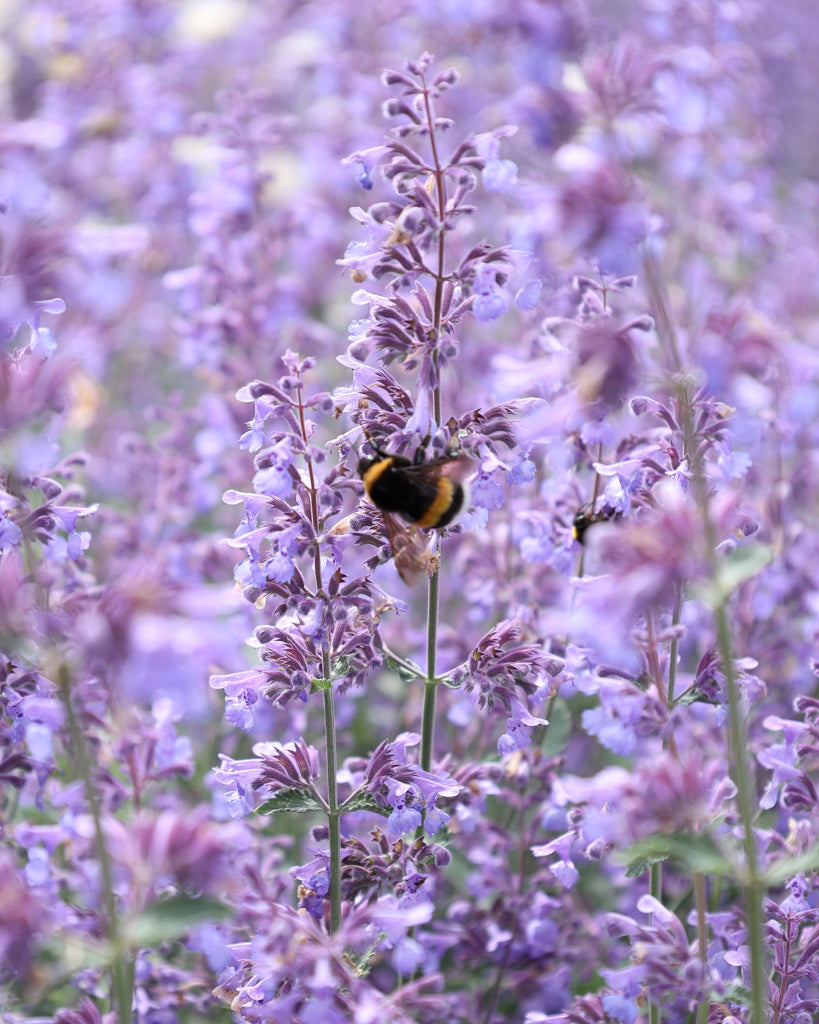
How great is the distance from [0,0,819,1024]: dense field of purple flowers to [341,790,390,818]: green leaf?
12 mm

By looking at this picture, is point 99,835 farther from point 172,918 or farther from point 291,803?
point 291,803

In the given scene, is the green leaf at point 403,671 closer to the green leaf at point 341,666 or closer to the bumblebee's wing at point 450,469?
the green leaf at point 341,666

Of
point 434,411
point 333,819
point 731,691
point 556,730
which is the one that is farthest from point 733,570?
point 556,730

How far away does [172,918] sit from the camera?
6.82 ft

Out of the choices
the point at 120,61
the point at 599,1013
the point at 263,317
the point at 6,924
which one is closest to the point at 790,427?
the point at 263,317

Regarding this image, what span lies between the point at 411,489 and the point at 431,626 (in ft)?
1.28

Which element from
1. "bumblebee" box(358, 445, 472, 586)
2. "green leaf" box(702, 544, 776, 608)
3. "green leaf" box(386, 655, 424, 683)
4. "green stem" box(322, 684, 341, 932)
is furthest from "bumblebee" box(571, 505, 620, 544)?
"green stem" box(322, 684, 341, 932)

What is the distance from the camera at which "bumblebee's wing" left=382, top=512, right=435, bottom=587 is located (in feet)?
9.25

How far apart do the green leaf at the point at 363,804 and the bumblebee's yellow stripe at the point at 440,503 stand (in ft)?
2.50

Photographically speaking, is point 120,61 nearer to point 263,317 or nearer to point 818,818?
point 263,317

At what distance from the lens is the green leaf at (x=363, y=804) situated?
9.29 feet

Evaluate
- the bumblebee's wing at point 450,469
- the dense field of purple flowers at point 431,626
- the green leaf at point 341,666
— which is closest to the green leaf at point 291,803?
the dense field of purple flowers at point 431,626

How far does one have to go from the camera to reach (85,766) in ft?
6.54

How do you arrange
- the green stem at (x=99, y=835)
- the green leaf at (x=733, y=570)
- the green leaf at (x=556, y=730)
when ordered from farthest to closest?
the green leaf at (x=556, y=730)
the green leaf at (x=733, y=570)
the green stem at (x=99, y=835)
